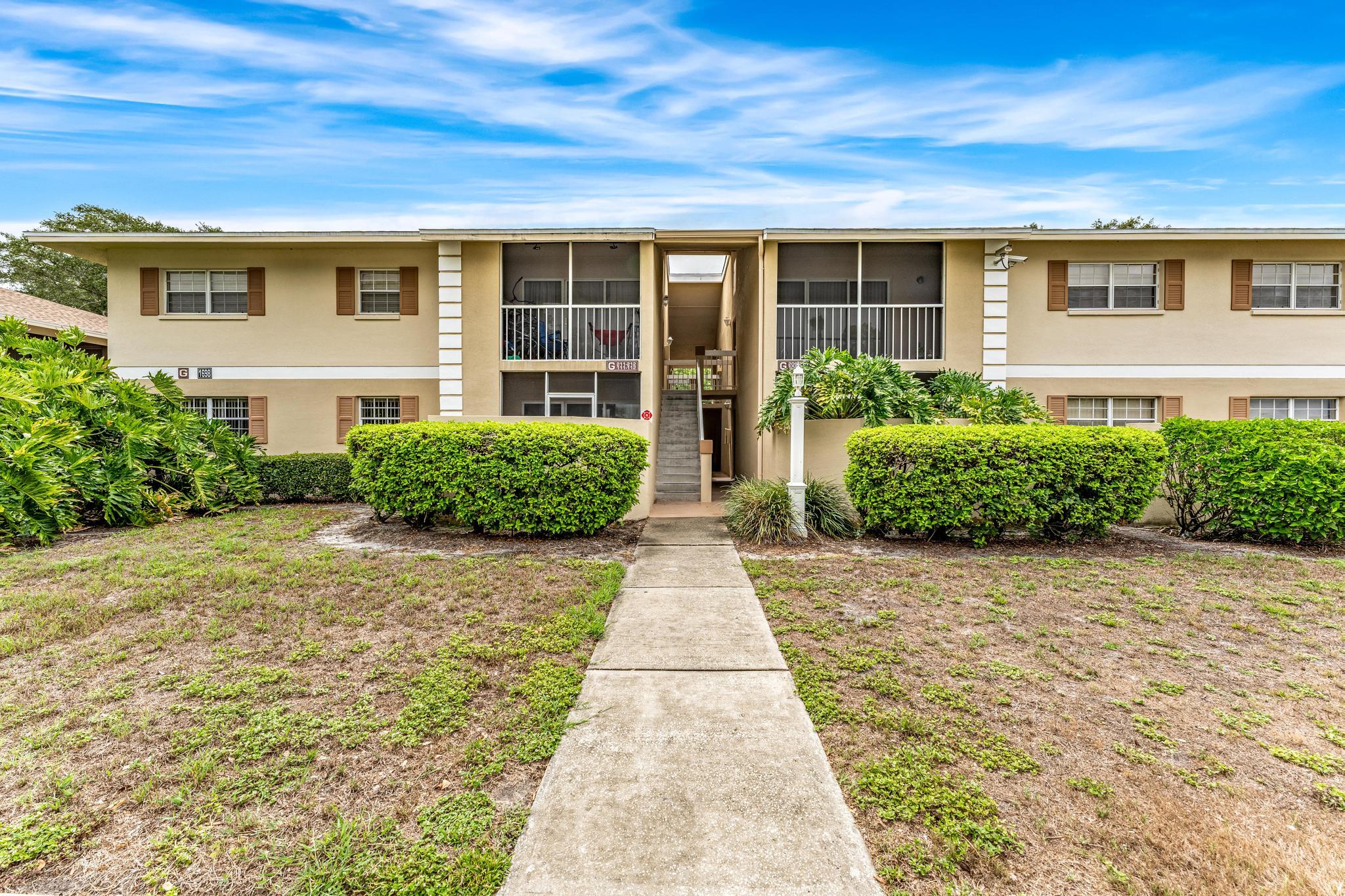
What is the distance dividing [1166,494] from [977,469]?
375cm

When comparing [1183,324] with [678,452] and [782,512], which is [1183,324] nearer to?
[782,512]

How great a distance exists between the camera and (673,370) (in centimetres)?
2219

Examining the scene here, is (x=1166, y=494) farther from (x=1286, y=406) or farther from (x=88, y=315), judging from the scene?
(x=88, y=315)

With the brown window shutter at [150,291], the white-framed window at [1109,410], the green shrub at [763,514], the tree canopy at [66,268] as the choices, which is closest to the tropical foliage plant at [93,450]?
the brown window shutter at [150,291]

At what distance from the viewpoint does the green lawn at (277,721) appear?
86.0 inches

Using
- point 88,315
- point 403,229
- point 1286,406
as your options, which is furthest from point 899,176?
point 88,315

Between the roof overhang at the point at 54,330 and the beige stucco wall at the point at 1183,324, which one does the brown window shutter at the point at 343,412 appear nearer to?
the roof overhang at the point at 54,330

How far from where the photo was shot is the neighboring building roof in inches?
562

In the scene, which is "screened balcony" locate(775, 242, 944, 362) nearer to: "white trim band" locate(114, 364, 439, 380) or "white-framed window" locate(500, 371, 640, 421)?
"white-framed window" locate(500, 371, 640, 421)

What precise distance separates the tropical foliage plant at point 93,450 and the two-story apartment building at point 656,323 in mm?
2541

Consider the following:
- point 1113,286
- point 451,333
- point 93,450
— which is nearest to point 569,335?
point 451,333

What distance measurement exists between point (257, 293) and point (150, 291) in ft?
7.37

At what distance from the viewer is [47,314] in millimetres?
15445

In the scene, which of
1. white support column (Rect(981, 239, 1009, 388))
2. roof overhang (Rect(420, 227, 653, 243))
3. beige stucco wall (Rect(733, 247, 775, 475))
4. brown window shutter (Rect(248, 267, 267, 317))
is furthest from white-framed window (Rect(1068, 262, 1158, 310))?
brown window shutter (Rect(248, 267, 267, 317))
